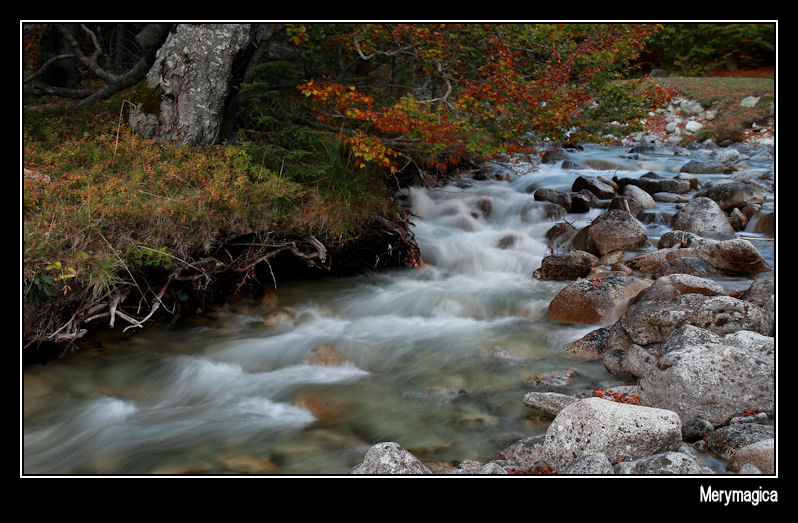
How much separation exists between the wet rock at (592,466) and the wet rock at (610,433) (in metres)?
0.19

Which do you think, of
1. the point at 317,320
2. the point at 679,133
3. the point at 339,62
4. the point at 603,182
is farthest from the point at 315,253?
the point at 679,133

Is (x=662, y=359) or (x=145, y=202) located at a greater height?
(x=145, y=202)

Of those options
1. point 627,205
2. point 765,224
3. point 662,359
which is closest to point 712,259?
point 765,224

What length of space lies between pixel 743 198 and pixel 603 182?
277 centimetres

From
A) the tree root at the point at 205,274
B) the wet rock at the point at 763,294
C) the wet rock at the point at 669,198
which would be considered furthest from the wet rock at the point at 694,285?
the wet rock at the point at 669,198

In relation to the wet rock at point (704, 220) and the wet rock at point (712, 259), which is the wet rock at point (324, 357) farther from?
the wet rock at point (704, 220)

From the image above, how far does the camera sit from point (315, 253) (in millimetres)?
7113

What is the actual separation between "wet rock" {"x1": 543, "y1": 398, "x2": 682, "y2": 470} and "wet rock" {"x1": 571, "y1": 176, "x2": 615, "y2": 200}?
29.9ft

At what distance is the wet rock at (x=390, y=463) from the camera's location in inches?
141

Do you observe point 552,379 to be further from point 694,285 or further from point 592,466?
point 694,285

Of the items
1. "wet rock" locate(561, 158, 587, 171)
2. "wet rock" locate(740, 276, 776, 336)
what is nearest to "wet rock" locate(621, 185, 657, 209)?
"wet rock" locate(561, 158, 587, 171)

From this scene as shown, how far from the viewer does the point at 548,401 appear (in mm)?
4766

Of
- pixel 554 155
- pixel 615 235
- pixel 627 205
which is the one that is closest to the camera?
pixel 615 235

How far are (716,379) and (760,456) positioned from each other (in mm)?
878
